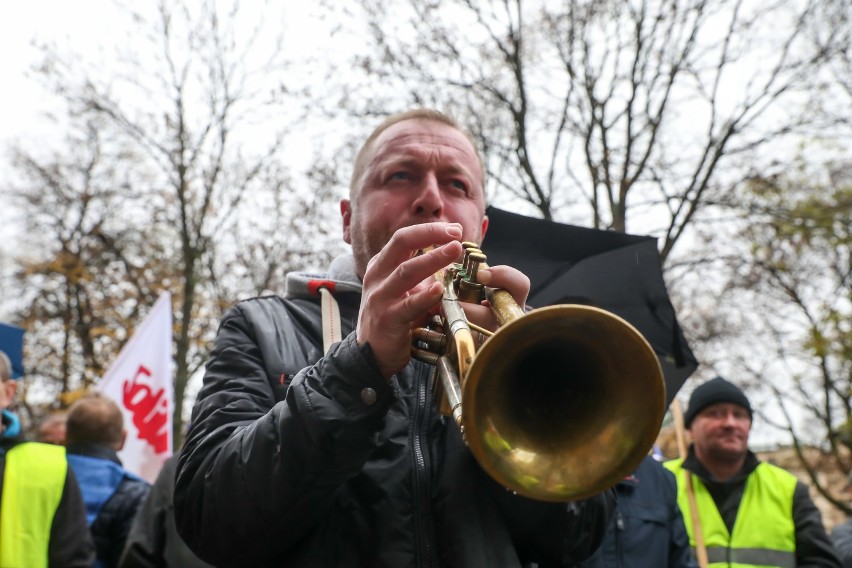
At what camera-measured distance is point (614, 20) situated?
Result: 10.7 m

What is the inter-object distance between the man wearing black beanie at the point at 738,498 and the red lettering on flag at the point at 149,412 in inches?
153

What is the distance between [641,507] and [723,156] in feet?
28.1

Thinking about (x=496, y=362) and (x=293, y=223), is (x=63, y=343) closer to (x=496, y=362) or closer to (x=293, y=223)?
(x=293, y=223)

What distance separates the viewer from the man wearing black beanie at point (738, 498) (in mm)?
4238

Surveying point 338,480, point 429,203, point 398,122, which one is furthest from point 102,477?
point 338,480

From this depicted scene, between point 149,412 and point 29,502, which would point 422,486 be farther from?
point 149,412

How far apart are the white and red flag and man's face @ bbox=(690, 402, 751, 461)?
13.0 feet

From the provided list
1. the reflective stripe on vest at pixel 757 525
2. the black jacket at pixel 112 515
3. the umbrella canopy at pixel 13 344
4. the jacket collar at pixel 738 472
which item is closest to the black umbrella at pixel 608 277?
the jacket collar at pixel 738 472

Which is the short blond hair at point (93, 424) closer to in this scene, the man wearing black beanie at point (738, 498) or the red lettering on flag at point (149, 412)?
the red lettering on flag at point (149, 412)

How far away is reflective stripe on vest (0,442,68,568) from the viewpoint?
3496 mm

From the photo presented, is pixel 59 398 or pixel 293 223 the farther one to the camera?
pixel 59 398

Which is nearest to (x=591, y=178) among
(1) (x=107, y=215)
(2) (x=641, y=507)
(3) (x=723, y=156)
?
(3) (x=723, y=156)

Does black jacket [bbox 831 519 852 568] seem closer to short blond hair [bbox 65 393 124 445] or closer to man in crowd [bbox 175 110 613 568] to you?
man in crowd [bbox 175 110 613 568]

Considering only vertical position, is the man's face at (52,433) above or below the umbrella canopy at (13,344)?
below
